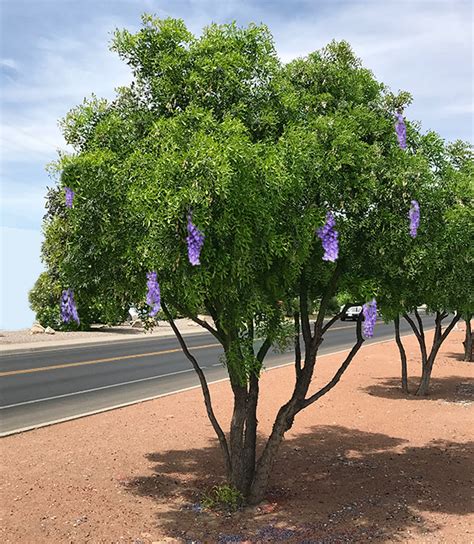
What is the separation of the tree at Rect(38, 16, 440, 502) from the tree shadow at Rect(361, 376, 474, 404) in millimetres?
8326

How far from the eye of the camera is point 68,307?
724cm

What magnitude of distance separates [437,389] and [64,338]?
20.6m

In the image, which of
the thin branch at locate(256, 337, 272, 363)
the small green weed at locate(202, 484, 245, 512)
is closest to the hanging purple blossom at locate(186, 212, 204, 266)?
the thin branch at locate(256, 337, 272, 363)

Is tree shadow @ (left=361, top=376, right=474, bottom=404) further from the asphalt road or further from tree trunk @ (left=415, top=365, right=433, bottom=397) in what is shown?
the asphalt road

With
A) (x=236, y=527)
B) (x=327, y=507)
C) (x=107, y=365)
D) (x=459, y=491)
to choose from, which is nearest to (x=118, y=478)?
(x=236, y=527)

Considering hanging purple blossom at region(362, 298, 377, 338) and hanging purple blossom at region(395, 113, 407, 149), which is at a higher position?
hanging purple blossom at region(395, 113, 407, 149)

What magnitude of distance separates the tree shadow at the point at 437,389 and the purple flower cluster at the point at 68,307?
10573mm

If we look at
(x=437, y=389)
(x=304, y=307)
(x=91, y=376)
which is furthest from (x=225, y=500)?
(x=91, y=376)

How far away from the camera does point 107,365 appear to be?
2147 centimetres

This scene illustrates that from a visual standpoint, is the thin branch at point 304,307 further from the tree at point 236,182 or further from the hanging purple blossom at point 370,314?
the hanging purple blossom at point 370,314

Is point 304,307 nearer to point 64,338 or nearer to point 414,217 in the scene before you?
point 414,217

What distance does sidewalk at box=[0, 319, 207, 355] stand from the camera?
27.5 metres

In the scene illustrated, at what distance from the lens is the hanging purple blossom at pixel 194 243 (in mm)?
5566

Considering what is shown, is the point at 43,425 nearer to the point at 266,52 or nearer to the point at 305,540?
the point at 305,540
